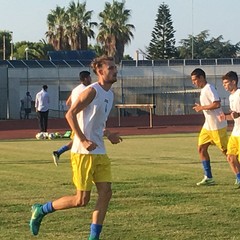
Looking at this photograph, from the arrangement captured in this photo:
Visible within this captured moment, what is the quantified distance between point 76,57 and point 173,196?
5856 cm

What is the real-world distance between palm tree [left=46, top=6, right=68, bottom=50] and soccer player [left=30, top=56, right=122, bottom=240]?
80079mm

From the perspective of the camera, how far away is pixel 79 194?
27.4 ft

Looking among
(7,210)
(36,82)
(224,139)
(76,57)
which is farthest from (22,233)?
(76,57)

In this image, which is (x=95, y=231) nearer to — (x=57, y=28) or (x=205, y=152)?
(x=205, y=152)

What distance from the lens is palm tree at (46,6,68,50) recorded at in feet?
291

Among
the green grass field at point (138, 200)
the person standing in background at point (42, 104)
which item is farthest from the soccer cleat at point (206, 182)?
A: the person standing in background at point (42, 104)

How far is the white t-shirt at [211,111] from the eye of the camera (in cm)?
1339

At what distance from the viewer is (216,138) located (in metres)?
13.6

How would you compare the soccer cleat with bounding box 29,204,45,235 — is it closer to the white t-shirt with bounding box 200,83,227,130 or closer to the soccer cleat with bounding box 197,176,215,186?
the soccer cleat with bounding box 197,176,215,186

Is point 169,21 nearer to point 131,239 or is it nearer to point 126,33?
point 126,33

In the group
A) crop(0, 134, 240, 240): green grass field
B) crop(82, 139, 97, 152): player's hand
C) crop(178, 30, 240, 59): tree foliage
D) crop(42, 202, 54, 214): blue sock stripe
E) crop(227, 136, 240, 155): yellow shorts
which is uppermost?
crop(178, 30, 240, 59): tree foliage

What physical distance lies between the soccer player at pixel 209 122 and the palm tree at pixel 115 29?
72663 mm

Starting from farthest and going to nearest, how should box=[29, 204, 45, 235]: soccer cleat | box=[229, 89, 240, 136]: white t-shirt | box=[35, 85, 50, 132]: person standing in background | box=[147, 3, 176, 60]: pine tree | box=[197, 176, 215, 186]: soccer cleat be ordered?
box=[147, 3, 176, 60]: pine tree → box=[35, 85, 50, 132]: person standing in background → box=[197, 176, 215, 186]: soccer cleat → box=[229, 89, 240, 136]: white t-shirt → box=[29, 204, 45, 235]: soccer cleat

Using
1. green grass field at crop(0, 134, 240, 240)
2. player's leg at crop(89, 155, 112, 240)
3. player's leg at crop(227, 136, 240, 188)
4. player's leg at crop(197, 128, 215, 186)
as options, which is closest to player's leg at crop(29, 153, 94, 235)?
player's leg at crop(89, 155, 112, 240)
